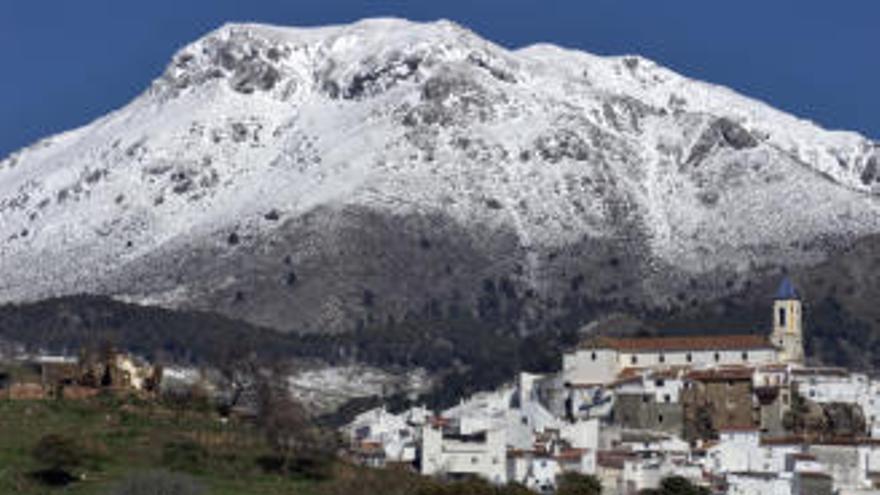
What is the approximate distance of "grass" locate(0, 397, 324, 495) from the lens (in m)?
122

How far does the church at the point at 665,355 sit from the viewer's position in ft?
599

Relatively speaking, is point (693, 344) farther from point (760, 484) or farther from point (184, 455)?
point (184, 455)

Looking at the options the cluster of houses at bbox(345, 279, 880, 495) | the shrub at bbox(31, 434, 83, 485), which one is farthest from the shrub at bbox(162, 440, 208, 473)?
the cluster of houses at bbox(345, 279, 880, 495)

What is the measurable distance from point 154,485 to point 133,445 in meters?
14.0

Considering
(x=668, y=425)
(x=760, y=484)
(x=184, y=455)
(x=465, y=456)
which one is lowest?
(x=184, y=455)

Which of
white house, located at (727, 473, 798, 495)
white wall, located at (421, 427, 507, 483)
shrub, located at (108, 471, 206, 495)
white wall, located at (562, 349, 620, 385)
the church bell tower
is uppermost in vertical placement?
the church bell tower

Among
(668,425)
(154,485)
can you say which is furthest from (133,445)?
(668,425)

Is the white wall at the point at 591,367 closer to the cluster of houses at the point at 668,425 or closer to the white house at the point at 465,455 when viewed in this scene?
the cluster of houses at the point at 668,425

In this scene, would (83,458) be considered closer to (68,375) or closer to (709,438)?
→ (68,375)

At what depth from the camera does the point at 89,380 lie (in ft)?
476

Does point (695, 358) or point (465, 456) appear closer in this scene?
point (465, 456)

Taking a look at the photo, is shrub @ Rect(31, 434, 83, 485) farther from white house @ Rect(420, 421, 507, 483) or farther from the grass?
white house @ Rect(420, 421, 507, 483)

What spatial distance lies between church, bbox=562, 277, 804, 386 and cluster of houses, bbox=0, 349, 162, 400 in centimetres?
3542

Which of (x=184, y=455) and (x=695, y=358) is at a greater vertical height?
(x=695, y=358)
